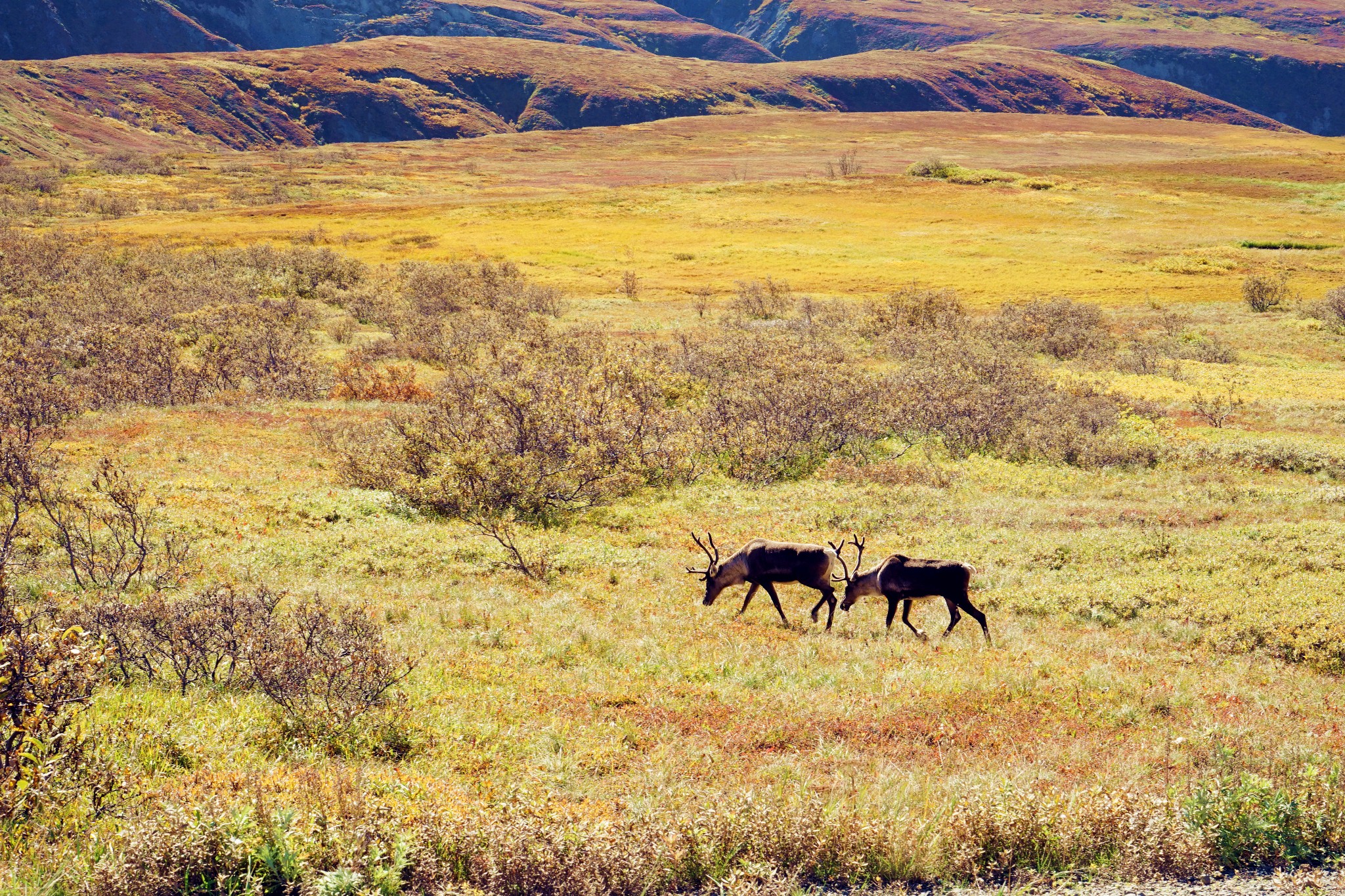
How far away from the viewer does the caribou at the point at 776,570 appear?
12195mm

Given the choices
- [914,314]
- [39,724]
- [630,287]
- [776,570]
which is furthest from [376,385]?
[630,287]

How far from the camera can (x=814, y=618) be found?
12344mm

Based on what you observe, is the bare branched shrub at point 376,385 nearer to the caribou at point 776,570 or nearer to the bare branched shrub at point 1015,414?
the bare branched shrub at point 1015,414

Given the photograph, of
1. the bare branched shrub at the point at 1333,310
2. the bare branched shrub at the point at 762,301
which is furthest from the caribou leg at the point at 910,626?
the bare branched shrub at the point at 1333,310

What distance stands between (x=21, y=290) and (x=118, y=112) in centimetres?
14544

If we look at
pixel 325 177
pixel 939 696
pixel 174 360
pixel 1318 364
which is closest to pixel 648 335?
pixel 174 360

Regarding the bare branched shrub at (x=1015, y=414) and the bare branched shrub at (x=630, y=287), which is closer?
the bare branched shrub at (x=1015, y=414)

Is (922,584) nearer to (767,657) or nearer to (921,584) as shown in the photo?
(921,584)

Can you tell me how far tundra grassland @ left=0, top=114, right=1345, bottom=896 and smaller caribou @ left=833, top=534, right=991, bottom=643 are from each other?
37 cm

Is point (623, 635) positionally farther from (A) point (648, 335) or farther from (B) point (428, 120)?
(B) point (428, 120)

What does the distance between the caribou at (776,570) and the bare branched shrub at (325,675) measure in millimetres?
4641

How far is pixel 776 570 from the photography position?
12383 millimetres

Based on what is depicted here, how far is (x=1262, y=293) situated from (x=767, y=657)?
1992 inches

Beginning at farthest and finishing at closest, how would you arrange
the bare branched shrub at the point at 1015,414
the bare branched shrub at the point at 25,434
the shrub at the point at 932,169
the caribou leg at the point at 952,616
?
1. the shrub at the point at 932,169
2. the bare branched shrub at the point at 1015,414
3. the bare branched shrub at the point at 25,434
4. the caribou leg at the point at 952,616
